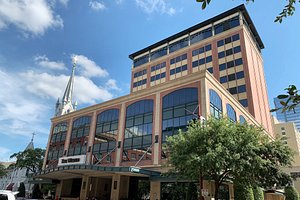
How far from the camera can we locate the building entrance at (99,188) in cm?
3937

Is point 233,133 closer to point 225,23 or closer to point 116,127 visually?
point 116,127

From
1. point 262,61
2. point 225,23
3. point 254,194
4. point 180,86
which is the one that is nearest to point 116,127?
point 180,86

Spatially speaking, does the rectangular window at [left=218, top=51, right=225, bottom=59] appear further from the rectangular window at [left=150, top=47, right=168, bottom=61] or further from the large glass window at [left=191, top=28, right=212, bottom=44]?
the rectangular window at [left=150, top=47, right=168, bottom=61]

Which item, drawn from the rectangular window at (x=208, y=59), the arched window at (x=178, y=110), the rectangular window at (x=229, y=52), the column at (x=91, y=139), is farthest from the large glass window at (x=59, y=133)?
the rectangular window at (x=229, y=52)

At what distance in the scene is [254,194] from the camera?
27.6 m

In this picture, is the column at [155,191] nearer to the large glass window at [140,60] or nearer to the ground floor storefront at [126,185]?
the ground floor storefront at [126,185]

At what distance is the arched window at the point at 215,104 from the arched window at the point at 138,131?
28.9 feet

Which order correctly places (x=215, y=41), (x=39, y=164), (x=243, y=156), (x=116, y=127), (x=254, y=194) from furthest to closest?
(x=39, y=164), (x=215, y=41), (x=116, y=127), (x=254, y=194), (x=243, y=156)

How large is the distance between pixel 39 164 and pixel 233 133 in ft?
182

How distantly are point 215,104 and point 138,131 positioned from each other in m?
11.5

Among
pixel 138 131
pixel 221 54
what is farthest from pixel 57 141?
pixel 221 54

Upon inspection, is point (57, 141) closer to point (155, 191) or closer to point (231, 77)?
point (155, 191)

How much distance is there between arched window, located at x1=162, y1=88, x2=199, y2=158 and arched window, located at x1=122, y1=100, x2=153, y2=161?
266cm

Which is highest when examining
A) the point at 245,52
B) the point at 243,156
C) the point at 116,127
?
the point at 245,52
